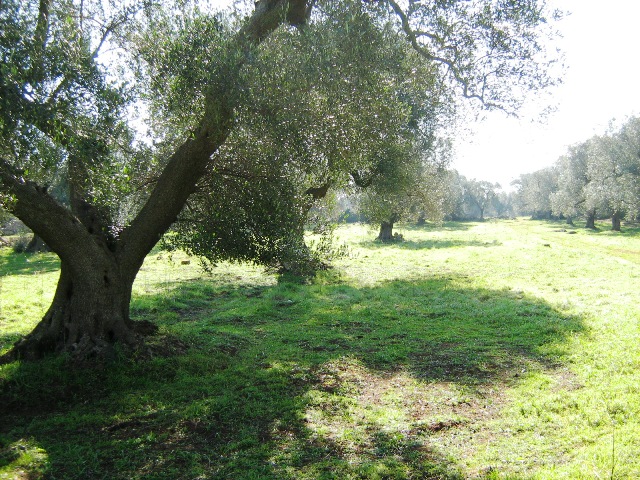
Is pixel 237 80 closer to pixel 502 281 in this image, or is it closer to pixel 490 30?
pixel 490 30

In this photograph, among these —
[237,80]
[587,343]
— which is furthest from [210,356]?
[587,343]

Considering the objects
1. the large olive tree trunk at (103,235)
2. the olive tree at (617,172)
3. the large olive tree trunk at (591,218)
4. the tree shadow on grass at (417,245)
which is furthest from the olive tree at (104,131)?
the large olive tree trunk at (591,218)

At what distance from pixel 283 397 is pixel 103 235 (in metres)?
5.55

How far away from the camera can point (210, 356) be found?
11828mm

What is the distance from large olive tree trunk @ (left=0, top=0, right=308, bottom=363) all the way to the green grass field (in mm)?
818

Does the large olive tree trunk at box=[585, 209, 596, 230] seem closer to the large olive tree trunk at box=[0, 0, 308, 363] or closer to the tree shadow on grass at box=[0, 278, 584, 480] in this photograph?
the tree shadow on grass at box=[0, 278, 584, 480]

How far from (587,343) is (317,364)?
22.2 ft

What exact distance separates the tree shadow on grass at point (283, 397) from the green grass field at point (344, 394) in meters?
0.04

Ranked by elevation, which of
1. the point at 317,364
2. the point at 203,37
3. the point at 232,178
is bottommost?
the point at 317,364

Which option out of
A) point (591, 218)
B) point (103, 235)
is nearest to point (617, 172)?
point (591, 218)

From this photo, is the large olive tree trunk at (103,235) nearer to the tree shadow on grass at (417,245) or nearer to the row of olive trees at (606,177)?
the tree shadow on grass at (417,245)

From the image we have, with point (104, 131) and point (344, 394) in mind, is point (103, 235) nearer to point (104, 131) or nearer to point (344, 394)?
point (104, 131)

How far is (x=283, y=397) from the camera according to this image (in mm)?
9695

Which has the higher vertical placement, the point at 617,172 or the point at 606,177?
the point at 617,172
